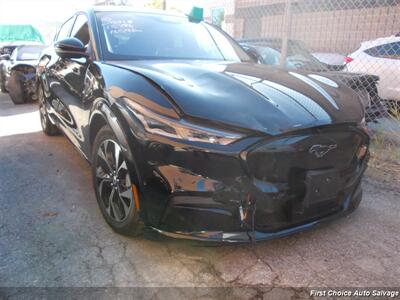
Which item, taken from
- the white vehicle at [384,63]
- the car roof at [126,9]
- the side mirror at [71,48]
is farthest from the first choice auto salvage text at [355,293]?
the white vehicle at [384,63]

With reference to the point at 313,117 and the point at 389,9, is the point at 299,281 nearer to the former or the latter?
the point at 313,117

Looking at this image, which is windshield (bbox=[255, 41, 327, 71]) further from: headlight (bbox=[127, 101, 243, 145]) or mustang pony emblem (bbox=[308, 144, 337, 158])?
headlight (bbox=[127, 101, 243, 145])

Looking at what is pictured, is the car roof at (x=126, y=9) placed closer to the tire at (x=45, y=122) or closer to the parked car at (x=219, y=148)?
the parked car at (x=219, y=148)

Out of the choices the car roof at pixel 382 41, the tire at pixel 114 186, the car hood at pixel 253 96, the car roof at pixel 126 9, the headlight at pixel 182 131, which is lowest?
the tire at pixel 114 186

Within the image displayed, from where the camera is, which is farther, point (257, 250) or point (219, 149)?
Result: point (257, 250)

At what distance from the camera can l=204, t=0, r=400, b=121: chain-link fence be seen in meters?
4.96

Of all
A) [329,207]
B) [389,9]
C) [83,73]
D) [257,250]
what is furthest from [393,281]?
[389,9]

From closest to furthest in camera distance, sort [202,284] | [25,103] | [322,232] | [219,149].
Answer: [219,149], [202,284], [322,232], [25,103]

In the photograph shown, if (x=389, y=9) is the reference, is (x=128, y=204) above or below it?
below

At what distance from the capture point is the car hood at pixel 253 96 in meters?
2.01

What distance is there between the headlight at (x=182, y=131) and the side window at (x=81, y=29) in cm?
148

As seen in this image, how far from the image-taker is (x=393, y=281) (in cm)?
209

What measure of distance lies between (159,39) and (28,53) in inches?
288

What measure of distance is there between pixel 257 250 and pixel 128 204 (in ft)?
2.92
